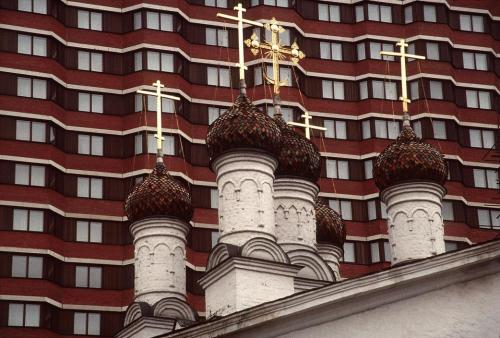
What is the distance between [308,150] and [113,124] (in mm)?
24850

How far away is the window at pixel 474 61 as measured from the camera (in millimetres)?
64938

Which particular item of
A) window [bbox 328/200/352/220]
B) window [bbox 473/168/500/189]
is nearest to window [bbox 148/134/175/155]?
window [bbox 328/200/352/220]

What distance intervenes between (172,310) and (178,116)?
2520 centimetres

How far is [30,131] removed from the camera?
5769 centimetres

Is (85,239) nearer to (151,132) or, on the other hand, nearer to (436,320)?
(151,132)

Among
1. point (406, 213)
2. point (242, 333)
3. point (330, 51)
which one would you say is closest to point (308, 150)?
point (406, 213)

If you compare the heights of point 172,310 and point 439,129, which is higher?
point 439,129

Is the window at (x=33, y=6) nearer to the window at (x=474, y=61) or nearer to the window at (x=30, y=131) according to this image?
the window at (x=30, y=131)

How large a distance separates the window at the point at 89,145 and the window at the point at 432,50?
14.3 meters

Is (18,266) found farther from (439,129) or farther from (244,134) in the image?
(244,134)

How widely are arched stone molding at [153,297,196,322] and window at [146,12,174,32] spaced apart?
90.0 ft

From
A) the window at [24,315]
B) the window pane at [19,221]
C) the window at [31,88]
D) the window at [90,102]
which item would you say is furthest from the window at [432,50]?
the window at [24,315]

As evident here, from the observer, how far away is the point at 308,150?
3562 centimetres

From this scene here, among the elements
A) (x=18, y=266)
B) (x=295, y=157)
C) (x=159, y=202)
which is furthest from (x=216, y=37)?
(x=295, y=157)
